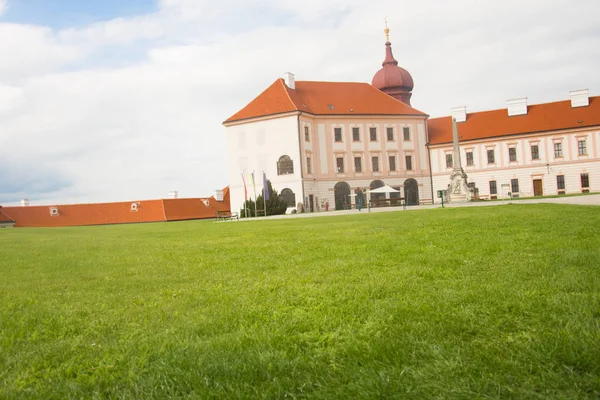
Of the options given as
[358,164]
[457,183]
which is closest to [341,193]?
[358,164]

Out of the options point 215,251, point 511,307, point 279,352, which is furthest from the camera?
point 215,251

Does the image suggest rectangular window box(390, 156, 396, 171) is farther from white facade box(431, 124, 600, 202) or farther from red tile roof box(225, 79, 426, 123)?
red tile roof box(225, 79, 426, 123)

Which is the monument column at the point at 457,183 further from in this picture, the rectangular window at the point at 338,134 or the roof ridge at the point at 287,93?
the roof ridge at the point at 287,93

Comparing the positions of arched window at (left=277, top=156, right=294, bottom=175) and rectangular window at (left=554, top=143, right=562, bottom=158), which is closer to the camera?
arched window at (left=277, top=156, right=294, bottom=175)

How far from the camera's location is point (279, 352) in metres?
3.74

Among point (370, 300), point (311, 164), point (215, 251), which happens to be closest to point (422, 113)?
point (311, 164)

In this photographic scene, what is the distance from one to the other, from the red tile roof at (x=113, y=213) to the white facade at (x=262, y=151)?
50.0ft

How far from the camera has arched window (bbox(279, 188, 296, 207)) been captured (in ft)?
180

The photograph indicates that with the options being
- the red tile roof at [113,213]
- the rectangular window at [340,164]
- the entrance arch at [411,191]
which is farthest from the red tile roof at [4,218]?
the entrance arch at [411,191]

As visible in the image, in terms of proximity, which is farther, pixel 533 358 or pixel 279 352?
pixel 279 352

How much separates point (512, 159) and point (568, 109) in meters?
7.85

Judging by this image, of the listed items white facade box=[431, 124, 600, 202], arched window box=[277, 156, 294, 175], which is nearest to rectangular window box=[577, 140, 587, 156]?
white facade box=[431, 124, 600, 202]

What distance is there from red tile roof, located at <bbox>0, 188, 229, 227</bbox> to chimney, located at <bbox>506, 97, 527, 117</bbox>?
39.1 m

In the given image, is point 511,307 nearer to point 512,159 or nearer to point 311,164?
point 311,164
